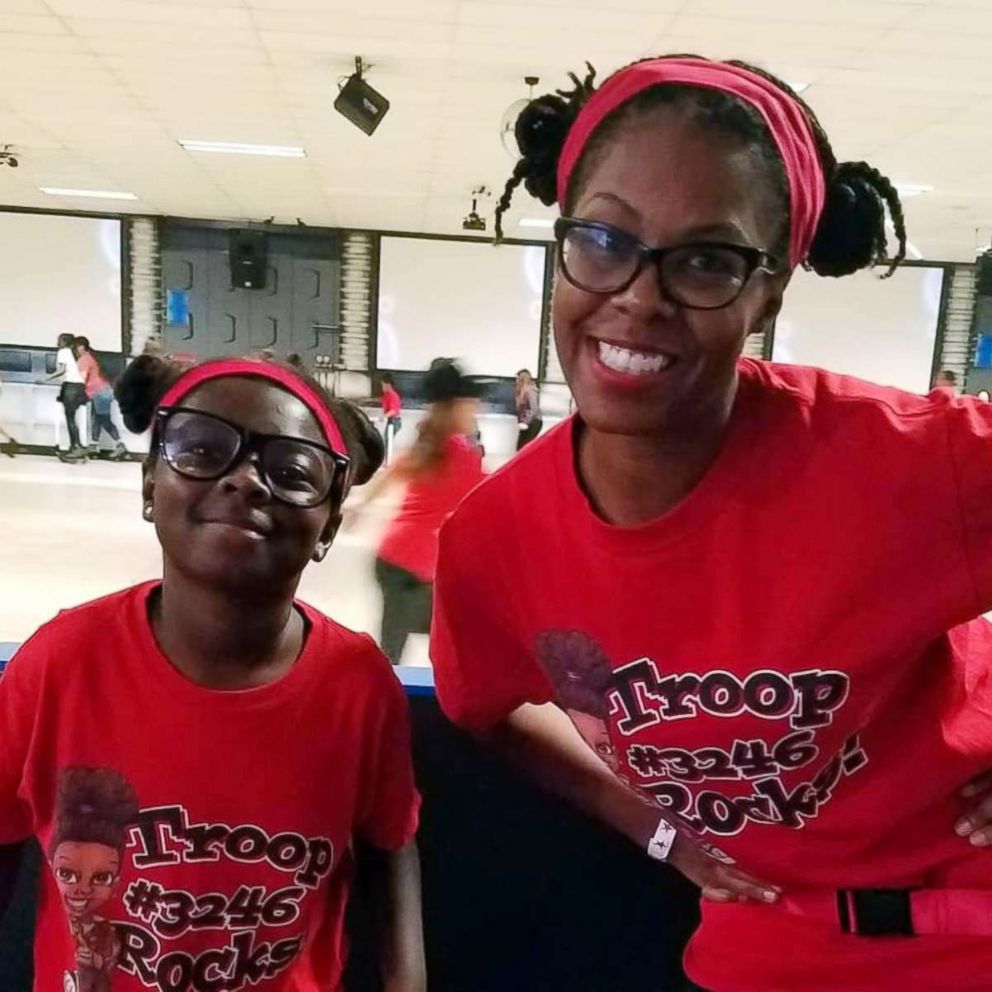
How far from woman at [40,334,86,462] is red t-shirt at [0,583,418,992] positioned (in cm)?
1186

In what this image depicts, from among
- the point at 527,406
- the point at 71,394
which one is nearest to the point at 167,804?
the point at 527,406

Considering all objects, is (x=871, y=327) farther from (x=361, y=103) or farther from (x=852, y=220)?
(x=852, y=220)

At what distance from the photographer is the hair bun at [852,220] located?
39.1 inches

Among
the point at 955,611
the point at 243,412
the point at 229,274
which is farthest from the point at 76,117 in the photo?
the point at 955,611

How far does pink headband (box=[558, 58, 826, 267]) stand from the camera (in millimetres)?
897

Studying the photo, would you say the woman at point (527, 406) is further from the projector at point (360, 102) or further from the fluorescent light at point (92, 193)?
the projector at point (360, 102)

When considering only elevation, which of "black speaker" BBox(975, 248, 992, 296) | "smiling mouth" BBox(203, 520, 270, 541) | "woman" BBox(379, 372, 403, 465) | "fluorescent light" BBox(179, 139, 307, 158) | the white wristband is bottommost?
"woman" BBox(379, 372, 403, 465)

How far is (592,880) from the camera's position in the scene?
139cm

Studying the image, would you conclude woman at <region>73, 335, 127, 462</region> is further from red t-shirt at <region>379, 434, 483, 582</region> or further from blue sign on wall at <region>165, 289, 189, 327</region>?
red t-shirt at <region>379, 434, 483, 582</region>

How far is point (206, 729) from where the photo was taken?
110 centimetres

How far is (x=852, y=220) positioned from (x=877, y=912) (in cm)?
66

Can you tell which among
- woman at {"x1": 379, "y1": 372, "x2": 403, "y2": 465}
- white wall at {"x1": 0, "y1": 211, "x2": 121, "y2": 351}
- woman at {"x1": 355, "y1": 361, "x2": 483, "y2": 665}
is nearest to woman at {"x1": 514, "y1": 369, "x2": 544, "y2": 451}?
woman at {"x1": 379, "y1": 372, "x2": 403, "y2": 465}

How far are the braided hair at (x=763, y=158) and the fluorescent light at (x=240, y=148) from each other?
766cm

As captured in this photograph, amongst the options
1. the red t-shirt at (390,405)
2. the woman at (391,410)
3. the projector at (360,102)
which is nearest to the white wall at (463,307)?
the woman at (391,410)
